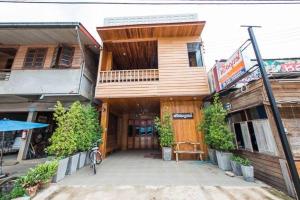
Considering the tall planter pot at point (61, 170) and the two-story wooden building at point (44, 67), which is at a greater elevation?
the two-story wooden building at point (44, 67)

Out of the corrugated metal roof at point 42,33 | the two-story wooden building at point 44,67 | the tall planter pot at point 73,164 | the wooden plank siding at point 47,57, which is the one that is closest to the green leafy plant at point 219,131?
the tall planter pot at point 73,164

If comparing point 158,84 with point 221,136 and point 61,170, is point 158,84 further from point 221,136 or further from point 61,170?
point 61,170

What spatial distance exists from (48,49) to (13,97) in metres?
3.52

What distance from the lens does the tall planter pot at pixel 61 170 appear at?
4.95 metres

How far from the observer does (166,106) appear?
29.3 feet

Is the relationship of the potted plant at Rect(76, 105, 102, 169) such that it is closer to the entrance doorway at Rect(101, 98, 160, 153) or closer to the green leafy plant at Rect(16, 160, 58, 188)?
the green leafy plant at Rect(16, 160, 58, 188)

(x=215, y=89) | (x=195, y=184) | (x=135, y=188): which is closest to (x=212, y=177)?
(x=195, y=184)

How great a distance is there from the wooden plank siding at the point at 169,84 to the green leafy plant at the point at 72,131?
1695 mm

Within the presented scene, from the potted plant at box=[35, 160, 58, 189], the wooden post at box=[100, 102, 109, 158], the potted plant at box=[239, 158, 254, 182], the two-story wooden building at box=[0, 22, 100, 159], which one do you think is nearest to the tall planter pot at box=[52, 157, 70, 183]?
the potted plant at box=[35, 160, 58, 189]

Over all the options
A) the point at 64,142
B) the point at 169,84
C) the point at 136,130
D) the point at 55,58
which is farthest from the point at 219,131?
the point at 55,58

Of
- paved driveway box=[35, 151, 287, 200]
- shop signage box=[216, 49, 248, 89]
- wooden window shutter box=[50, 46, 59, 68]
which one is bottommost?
paved driveway box=[35, 151, 287, 200]

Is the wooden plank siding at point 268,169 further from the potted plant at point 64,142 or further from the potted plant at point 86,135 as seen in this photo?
the potted plant at point 64,142

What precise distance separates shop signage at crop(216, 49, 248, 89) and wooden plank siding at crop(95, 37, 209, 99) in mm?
1350

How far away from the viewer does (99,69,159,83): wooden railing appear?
8703 mm
